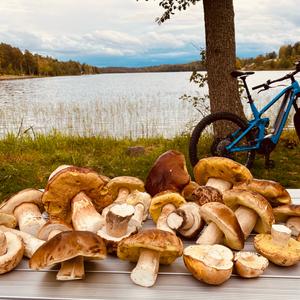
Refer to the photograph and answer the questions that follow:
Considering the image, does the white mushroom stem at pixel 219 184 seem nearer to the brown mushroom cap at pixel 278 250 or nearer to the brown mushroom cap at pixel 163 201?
the brown mushroom cap at pixel 163 201

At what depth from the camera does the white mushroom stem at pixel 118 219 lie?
56.4 inches

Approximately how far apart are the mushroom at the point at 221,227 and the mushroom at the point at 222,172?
333 mm

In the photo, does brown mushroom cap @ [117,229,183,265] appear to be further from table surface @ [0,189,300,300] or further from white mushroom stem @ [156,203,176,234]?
white mushroom stem @ [156,203,176,234]

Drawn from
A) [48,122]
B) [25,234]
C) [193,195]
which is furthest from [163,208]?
[48,122]

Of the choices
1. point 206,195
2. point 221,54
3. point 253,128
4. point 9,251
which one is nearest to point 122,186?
point 206,195

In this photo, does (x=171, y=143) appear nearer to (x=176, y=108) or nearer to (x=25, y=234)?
(x=176, y=108)

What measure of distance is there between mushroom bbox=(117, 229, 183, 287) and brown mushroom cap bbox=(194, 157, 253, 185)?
0.57m

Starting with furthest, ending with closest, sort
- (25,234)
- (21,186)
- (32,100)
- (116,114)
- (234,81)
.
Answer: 1. (32,100)
2. (116,114)
3. (234,81)
4. (21,186)
5. (25,234)

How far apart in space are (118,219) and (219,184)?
640 millimetres

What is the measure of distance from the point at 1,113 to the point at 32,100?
4.39ft

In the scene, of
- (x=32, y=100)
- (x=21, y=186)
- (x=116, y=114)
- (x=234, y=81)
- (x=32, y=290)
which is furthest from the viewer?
(x=32, y=100)

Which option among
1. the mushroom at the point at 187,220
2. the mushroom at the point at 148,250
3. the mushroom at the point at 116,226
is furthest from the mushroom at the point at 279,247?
the mushroom at the point at 116,226

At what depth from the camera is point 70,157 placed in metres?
5.94

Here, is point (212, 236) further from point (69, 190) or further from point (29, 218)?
point (29, 218)
